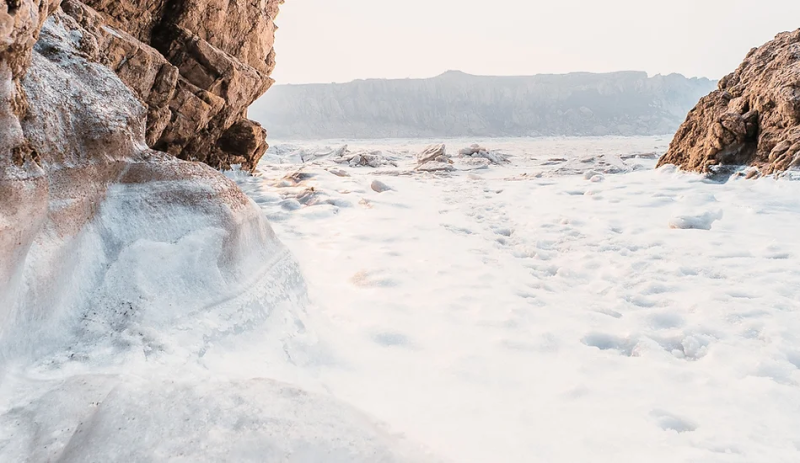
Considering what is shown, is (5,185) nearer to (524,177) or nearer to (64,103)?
(64,103)

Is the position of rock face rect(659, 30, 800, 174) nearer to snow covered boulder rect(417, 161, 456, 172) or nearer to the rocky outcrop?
snow covered boulder rect(417, 161, 456, 172)

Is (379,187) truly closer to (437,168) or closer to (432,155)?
(437,168)

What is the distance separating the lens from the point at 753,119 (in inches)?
221

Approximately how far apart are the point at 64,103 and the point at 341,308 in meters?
1.51

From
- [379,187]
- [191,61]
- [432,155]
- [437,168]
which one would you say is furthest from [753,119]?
[191,61]

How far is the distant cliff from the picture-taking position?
1933 inches

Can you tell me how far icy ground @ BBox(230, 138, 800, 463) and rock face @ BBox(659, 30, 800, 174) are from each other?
0.96m

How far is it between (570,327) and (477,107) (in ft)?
175

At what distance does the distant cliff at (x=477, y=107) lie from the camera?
49094 mm

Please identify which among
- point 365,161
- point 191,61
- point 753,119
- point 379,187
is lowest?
point 379,187

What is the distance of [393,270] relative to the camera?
9.57 ft

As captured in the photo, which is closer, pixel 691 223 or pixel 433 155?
pixel 691 223

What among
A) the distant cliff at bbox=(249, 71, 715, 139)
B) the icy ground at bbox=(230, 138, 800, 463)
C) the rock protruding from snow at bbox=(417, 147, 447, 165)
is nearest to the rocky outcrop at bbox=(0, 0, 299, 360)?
the icy ground at bbox=(230, 138, 800, 463)

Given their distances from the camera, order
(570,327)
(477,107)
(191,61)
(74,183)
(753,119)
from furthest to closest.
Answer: (477,107) → (753,119) → (191,61) → (570,327) → (74,183)
